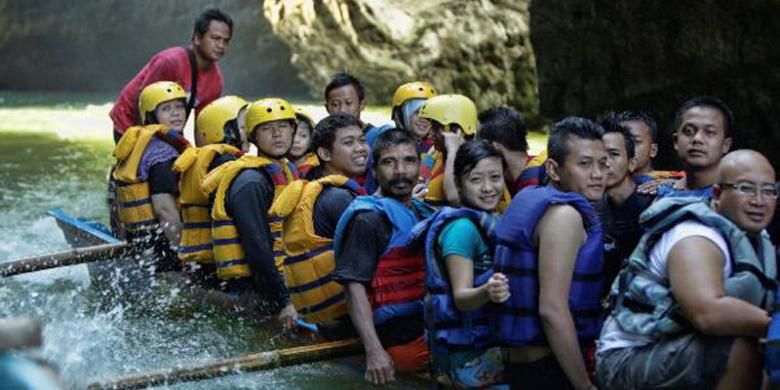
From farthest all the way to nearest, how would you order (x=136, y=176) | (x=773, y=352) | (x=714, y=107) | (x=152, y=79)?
1. (x=152, y=79)
2. (x=136, y=176)
3. (x=714, y=107)
4. (x=773, y=352)

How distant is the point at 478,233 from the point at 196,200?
2.74 metres

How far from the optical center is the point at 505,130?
5.31m

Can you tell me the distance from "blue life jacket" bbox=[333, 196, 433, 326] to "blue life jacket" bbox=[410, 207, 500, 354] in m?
0.44

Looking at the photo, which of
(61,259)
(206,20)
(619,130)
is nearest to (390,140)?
(619,130)

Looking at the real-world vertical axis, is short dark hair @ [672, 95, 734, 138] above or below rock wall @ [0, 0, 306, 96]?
below

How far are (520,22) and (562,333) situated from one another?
13768 mm

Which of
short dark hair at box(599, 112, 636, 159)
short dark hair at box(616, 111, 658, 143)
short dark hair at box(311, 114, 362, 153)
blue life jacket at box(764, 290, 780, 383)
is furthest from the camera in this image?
short dark hair at box(616, 111, 658, 143)

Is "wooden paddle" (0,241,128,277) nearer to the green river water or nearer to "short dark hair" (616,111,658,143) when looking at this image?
the green river water

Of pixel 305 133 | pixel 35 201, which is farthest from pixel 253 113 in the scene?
pixel 35 201

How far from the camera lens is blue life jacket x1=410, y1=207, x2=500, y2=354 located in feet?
14.1

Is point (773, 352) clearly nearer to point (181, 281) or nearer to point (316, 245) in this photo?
point (316, 245)

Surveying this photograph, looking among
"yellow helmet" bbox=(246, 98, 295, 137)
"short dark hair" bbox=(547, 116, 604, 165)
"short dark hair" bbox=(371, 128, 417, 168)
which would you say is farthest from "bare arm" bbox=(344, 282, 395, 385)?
"yellow helmet" bbox=(246, 98, 295, 137)

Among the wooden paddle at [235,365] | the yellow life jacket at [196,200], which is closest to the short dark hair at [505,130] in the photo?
the wooden paddle at [235,365]

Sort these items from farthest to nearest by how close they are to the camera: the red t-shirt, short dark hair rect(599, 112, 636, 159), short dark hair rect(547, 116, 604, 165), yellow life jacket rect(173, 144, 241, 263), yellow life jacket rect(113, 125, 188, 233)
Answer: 1. the red t-shirt
2. yellow life jacket rect(113, 125, 188, 233)
3. yellow life jacket rect(173, 144, 241, 263)
4. short dark hair rect(599, 112, 636, 159)
5. short dark hair rect(547, 116, 604, 165)
